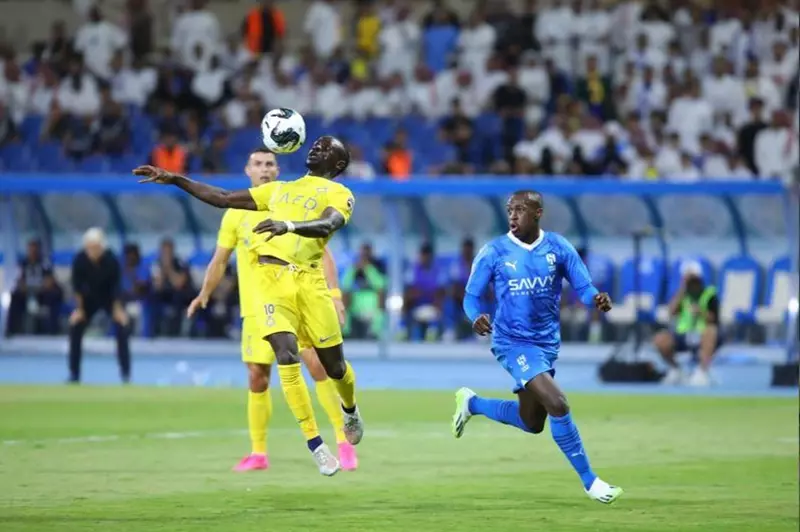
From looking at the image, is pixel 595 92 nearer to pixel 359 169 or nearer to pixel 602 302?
pixel 359 169

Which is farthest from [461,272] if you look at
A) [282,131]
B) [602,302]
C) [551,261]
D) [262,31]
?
[602,302]

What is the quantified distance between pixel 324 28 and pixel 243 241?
1940 centimetres

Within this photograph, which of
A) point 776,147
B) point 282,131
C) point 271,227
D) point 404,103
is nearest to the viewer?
point 271,227

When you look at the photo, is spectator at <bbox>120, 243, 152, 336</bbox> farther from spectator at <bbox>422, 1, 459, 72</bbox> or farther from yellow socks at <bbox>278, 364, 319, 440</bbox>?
yellow socks at <bbox>278, 364, 319, 440</bbox>

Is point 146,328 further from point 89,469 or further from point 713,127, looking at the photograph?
point 89,469

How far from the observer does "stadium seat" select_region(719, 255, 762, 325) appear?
27016 millimetres

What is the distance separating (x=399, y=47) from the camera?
104ft

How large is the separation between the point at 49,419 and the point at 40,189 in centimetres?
1015

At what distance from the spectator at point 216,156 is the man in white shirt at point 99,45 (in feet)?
13.1

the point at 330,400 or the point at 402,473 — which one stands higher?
the point at 330,400

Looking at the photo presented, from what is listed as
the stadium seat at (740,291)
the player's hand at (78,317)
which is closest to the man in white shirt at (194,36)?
the player's hand at (78,317)

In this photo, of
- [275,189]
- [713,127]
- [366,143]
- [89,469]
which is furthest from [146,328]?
[275,189]

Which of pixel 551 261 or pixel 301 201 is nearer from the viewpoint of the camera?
pixel 551 261

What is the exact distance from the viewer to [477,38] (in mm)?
31203
